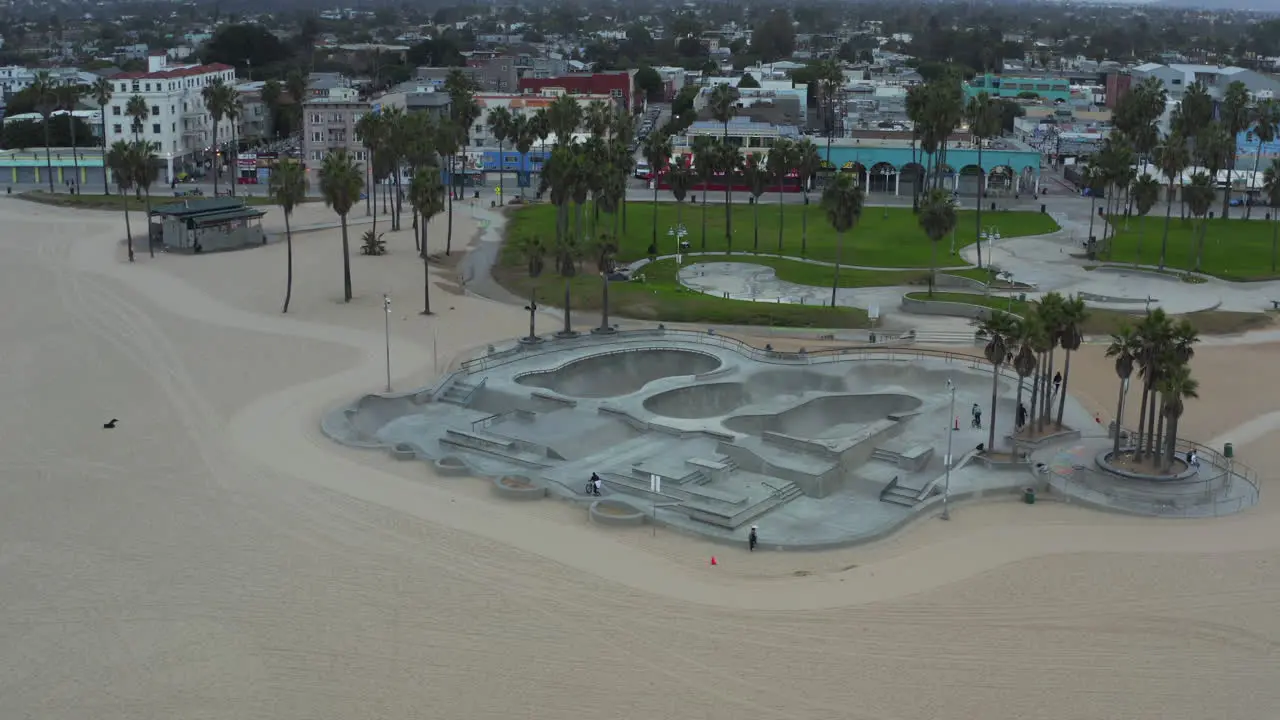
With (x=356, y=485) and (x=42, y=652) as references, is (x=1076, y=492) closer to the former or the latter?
(x=356, y=485)

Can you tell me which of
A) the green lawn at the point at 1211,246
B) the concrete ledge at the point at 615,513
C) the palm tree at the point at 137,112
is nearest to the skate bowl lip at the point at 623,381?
the concrete ledge at the point at 615,513

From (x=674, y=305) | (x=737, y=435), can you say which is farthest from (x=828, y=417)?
(x=674, y=305)

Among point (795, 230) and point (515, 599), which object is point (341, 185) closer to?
point (515, 599)

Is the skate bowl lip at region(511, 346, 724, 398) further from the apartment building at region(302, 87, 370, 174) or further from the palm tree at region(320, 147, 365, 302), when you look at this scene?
the apartment building at region(302, 87, 370, 174)

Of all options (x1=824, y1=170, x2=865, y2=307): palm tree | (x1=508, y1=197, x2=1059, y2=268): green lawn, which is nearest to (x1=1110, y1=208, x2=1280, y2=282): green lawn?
(x1=508, y1=197, x2=1059, y2=268): green lawn

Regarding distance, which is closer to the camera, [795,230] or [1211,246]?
[1211,246]

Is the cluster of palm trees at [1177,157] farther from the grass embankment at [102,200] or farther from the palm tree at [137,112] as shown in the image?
the palm tree at [137,112]
